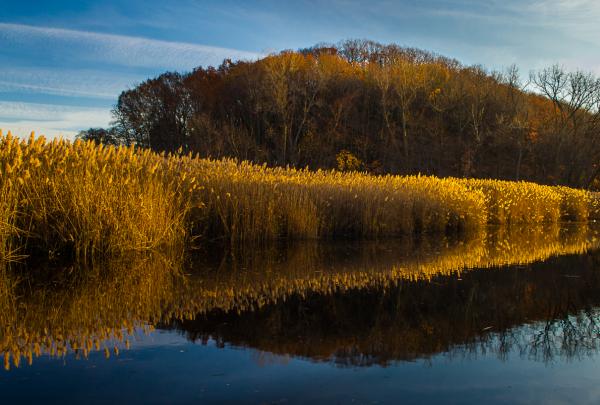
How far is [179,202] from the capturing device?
9.32 m

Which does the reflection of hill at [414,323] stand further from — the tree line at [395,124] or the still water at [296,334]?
the tree line at [395,124]

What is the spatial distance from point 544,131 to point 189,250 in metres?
37.7

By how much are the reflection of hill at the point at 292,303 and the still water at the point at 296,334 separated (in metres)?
0.02

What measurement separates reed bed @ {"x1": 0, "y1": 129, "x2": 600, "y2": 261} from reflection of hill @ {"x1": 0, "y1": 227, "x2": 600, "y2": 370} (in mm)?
765

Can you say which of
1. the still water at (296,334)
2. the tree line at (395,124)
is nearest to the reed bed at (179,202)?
the still water at (296,334)

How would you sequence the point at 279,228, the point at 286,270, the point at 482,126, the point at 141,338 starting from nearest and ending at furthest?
the point at 141,338, the point at 286,270, the point at 279,228, the point at 482,126

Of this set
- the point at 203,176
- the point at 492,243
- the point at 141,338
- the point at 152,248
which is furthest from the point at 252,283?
the point at 492,243

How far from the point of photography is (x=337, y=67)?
147 ft

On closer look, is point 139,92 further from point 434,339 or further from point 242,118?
point 434,339

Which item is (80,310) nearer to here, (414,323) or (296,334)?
(296,334)

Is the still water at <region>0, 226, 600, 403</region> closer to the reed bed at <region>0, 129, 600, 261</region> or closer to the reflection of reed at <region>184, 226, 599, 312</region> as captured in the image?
the reflection of reed at <region>184, 226, 599, 312</region>

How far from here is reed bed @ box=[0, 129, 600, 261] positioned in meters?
7.36

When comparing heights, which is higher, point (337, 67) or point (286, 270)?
point (337, 67)

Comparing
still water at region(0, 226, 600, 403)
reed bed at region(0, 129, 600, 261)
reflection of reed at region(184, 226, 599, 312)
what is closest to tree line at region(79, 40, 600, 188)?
reed bed at region(0, 129, 600, 261)
